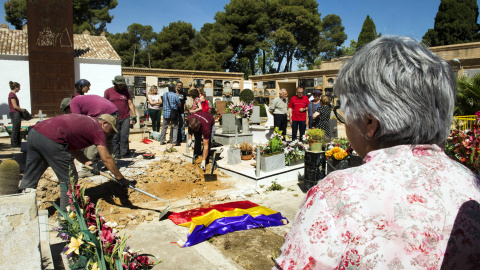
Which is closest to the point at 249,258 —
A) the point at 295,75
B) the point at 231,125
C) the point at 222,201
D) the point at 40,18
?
the point at 222,201

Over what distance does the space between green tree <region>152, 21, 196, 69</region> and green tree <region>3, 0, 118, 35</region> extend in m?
7.17

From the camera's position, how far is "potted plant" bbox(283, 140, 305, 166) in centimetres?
687

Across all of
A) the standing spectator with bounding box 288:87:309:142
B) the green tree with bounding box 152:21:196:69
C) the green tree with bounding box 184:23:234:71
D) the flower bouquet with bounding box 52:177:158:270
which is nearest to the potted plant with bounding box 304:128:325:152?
the standing spectator with bounding box 288:87:309:142

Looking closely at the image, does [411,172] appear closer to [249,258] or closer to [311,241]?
[311,241]

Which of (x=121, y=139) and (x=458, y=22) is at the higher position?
(x=458, y=22)

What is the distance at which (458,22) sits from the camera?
93.7 ft

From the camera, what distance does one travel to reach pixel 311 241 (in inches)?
32.7

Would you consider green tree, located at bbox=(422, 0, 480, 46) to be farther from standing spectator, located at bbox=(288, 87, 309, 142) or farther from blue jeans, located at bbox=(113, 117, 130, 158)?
blue jeans, located at bbox=(113, 117, 130, 158)

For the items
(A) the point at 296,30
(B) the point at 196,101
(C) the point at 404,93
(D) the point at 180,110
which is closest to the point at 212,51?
(A) the point at 296,30

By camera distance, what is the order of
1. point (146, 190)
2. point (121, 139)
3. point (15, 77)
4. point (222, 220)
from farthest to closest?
point (15, 77) → point (121, 139) → point (146, 190) → point (222, 220)

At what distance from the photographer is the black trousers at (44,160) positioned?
12.0 feet

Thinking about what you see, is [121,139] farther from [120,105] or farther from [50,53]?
[50,53]

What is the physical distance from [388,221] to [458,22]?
1393 inches

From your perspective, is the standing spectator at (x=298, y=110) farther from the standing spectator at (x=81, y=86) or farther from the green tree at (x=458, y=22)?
the green tree at (x=458, y=22)
